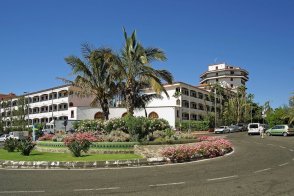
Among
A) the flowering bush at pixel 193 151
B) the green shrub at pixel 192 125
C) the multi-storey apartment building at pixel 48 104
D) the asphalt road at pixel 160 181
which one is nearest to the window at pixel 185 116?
the green shrub at pixel 192 125

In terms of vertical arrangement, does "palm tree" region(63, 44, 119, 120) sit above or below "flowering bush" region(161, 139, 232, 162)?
above

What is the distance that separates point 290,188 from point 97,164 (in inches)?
349

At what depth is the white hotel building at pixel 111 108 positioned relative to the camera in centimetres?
7062

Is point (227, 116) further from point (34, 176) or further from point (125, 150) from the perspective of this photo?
point (34, 176)

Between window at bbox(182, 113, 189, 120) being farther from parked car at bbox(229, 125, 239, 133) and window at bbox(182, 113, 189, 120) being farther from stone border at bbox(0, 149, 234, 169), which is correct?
stone border at bbox(0, 149, 234, 169)

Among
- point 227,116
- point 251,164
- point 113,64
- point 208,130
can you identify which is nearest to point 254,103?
point 227,116

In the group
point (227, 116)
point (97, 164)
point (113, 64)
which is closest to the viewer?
point (97, 164)

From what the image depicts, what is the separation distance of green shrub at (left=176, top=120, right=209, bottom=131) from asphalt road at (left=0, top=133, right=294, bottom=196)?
53.7 meters

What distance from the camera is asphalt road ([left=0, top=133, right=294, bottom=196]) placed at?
10.3 metres

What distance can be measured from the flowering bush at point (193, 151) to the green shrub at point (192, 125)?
47.2 metres

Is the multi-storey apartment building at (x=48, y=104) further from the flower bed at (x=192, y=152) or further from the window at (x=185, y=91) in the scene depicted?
the flower bed at (x=192, y=152)

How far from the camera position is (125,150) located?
21250 mm

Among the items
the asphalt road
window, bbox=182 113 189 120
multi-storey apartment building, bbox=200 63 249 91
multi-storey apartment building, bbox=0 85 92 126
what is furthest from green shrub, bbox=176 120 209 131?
multi-storey apartment building, bbox=200 63 249 91

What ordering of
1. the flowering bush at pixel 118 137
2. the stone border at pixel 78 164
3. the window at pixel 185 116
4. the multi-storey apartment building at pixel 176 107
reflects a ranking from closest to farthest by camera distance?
the stone border at pixel 78 164
the flowering bush at pixel 118 137
the multi-storey apartment building at pixel 176 107
the window at pixel 185 116
